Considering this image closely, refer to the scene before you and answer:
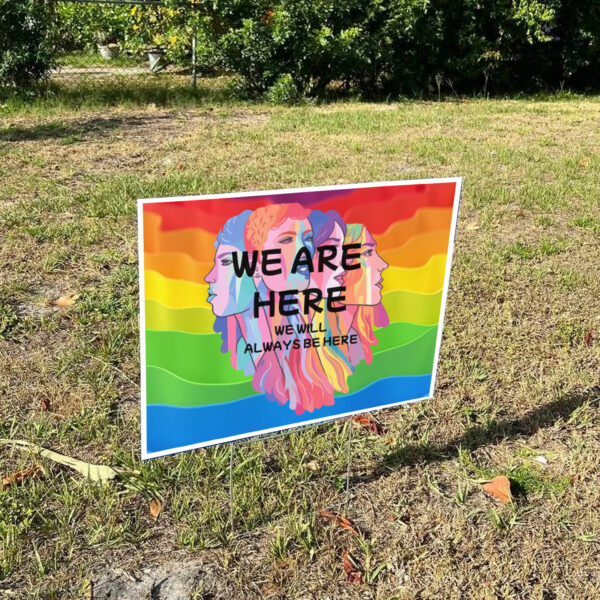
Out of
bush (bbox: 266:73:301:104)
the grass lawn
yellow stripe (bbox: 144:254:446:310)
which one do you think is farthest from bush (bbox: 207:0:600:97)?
yellow stripe (bbox: 144:254:446:310)

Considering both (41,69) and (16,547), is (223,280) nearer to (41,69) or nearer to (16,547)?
(16,547)

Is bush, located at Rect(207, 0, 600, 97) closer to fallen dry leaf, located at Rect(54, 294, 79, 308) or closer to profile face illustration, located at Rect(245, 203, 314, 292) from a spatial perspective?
→ fallen dry leaf, located at Rect(54, 294, 79, 308)

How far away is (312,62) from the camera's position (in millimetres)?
10766

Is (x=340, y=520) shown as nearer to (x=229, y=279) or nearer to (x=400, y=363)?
(x=400, y=363)

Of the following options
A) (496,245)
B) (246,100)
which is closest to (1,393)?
(496,245)

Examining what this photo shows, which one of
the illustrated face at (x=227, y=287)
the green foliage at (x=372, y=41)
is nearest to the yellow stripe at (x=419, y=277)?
the illustrated face at (x=227, y=287)

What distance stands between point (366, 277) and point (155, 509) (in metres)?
1.06

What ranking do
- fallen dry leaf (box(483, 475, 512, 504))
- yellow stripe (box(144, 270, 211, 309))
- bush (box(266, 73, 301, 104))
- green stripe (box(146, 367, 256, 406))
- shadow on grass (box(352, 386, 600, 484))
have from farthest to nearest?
bush (box(266, 73, 301, 104))
shadow on grass (box(352, 386, 600, 484))
fallen dry leaf (box(483, 475, 512, 504))
green stripe (box(146, 367, 256, 406))
yellow stripe (box(144, 270, 211, 309))

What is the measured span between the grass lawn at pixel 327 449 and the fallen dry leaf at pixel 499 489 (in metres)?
0.03

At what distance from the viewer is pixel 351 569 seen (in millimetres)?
2203

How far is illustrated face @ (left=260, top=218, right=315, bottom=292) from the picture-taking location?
1.97 meters

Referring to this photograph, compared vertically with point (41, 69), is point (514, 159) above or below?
below

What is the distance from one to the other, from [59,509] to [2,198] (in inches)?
147

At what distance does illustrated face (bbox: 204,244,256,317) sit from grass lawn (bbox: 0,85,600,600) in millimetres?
769
